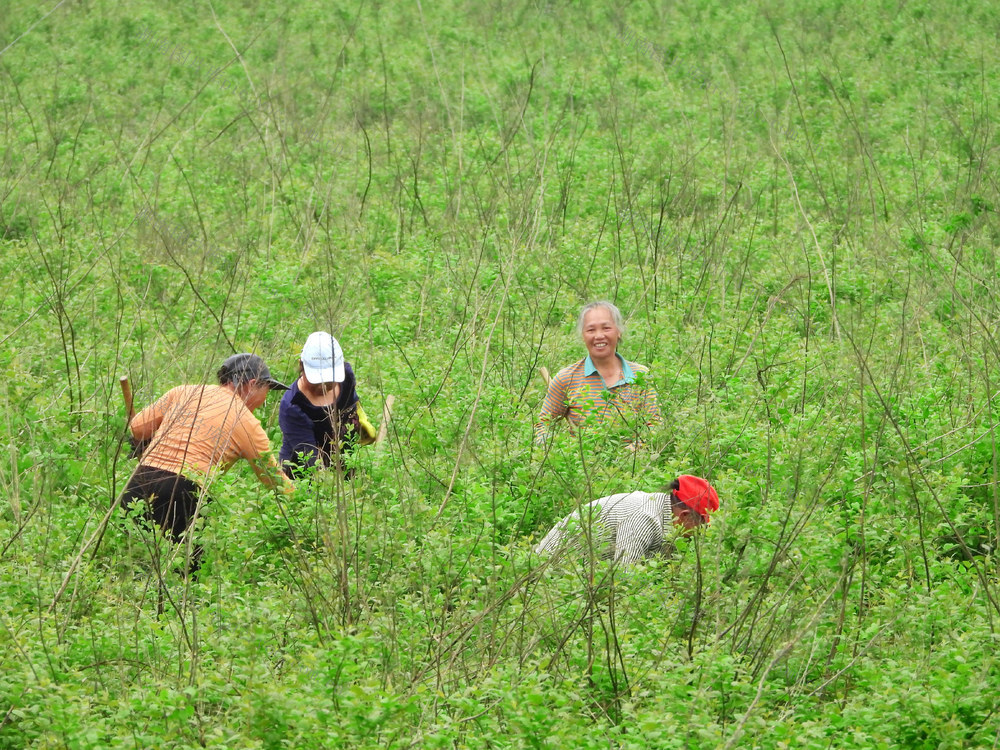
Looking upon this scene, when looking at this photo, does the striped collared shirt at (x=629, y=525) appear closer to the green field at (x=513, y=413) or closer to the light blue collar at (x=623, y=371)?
the green field at (x=513, y=413)

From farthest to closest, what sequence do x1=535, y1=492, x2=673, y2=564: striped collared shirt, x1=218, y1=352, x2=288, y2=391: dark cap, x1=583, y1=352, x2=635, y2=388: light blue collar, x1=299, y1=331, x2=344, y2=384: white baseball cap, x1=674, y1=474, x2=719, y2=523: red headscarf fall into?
x1=583, y1=352, x2=635, y2=388: light blue collar, x1=299, y1=331, x2=344, y2=384: white baseball cap, x1=218, y1=352, x2=288, y2=391: dark cap, x1=674, y1=474, x2=719, y2=523: red headscarf, x1=535, y1=492, x2=673, y2=564: striped collared shirt

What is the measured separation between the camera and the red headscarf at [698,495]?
473cm

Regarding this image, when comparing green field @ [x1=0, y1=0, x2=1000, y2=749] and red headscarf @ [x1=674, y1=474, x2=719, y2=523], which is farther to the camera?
red headscarf @ [x1=674, y1=474, x2=719, y2=523]

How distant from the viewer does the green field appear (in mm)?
3516

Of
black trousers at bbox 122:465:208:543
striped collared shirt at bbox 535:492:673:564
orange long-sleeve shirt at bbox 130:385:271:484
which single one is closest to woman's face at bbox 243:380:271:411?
orange long-sleeve shirt at bbox 130:385:271:484

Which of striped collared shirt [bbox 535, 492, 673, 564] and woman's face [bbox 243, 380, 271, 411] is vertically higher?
woman's face [bbox 243, 380, 271, 411]

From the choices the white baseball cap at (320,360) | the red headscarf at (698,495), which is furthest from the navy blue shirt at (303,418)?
the red headscarf at (698,495)

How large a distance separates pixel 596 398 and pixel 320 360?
141 centimetres

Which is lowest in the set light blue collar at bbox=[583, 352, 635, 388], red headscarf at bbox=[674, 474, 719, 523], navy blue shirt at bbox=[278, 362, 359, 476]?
red headscarf at bbox=[674, 474, 719, 523]

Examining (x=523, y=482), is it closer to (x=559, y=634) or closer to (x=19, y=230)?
(x=559, y=634)

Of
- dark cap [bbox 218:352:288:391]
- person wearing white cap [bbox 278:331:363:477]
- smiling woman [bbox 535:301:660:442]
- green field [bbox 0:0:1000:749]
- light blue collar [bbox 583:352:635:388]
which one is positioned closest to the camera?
green field [bbox 0:0:1000:749]

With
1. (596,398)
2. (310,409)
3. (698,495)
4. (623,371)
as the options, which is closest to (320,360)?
(310,409)

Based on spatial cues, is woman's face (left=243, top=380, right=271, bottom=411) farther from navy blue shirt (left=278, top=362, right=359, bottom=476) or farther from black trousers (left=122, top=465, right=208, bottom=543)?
black trousers (left=122, top=465, right=208, bottom=543)

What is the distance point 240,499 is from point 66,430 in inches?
52.4
